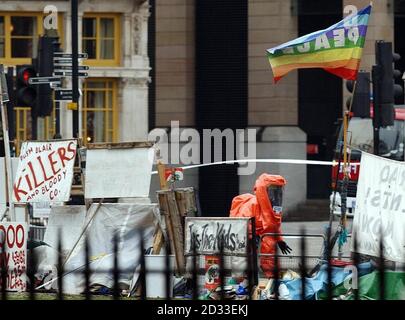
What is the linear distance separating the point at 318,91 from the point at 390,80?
15610 mm

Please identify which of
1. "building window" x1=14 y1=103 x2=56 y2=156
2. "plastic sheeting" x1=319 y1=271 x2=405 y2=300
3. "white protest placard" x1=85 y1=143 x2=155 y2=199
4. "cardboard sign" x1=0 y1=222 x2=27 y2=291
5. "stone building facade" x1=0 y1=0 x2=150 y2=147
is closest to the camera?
"plastic sheeting" x1=319 y1=271 x2=405 y2=300

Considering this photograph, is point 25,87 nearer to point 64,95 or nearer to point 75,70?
point 64,95

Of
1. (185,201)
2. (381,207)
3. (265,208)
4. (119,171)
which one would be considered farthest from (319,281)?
(265,208)

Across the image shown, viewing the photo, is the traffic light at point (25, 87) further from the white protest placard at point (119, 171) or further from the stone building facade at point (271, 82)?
the stone building facade at point (271, 82)

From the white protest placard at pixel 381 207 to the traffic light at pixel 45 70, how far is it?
34.0 feet

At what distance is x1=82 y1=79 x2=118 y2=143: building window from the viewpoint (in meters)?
30.2

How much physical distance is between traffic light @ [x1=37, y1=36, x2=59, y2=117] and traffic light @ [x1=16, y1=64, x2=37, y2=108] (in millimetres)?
165

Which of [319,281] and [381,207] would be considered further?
[381,207]

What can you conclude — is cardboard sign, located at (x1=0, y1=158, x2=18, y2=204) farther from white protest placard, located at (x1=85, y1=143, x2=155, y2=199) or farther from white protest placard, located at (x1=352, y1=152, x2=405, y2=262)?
white protest placard, located at (x1=352, y1=152, x2=405, y2=262)

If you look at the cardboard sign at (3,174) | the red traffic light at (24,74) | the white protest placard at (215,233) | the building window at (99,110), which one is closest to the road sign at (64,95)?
the red traffic light at (24,74)

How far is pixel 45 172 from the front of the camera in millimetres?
14859

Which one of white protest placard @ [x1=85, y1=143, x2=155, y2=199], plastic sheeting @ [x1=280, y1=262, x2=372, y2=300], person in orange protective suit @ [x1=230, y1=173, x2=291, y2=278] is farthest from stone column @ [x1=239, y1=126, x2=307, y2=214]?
plastic sheeting @ [x1=280, y1=262, x2=372, y2=300]

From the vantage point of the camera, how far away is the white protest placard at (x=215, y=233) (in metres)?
13.2

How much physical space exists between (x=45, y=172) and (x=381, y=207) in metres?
4.37
